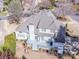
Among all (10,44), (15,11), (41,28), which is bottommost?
(10,44)

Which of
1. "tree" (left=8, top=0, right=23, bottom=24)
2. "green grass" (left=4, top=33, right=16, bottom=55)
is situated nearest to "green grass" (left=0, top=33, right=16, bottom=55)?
"green grass" (left=4, top=33, right=16, bottom=55)

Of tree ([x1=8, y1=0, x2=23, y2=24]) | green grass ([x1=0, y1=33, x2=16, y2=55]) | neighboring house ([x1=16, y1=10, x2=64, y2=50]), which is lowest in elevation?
green grass ([x1=0, y1=33, x2=16, y2=55])

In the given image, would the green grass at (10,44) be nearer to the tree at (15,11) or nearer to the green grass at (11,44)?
the green grass at (11,44)

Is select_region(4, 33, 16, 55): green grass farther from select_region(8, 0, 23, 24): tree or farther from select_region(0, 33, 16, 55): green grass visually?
select_region(8, 0, 23, 24): tree

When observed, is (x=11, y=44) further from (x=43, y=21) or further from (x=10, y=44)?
(x=43, y=21)

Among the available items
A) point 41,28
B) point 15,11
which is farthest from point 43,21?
point 15,11

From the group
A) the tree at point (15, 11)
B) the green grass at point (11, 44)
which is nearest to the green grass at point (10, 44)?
the green grass at point (11, 44)
